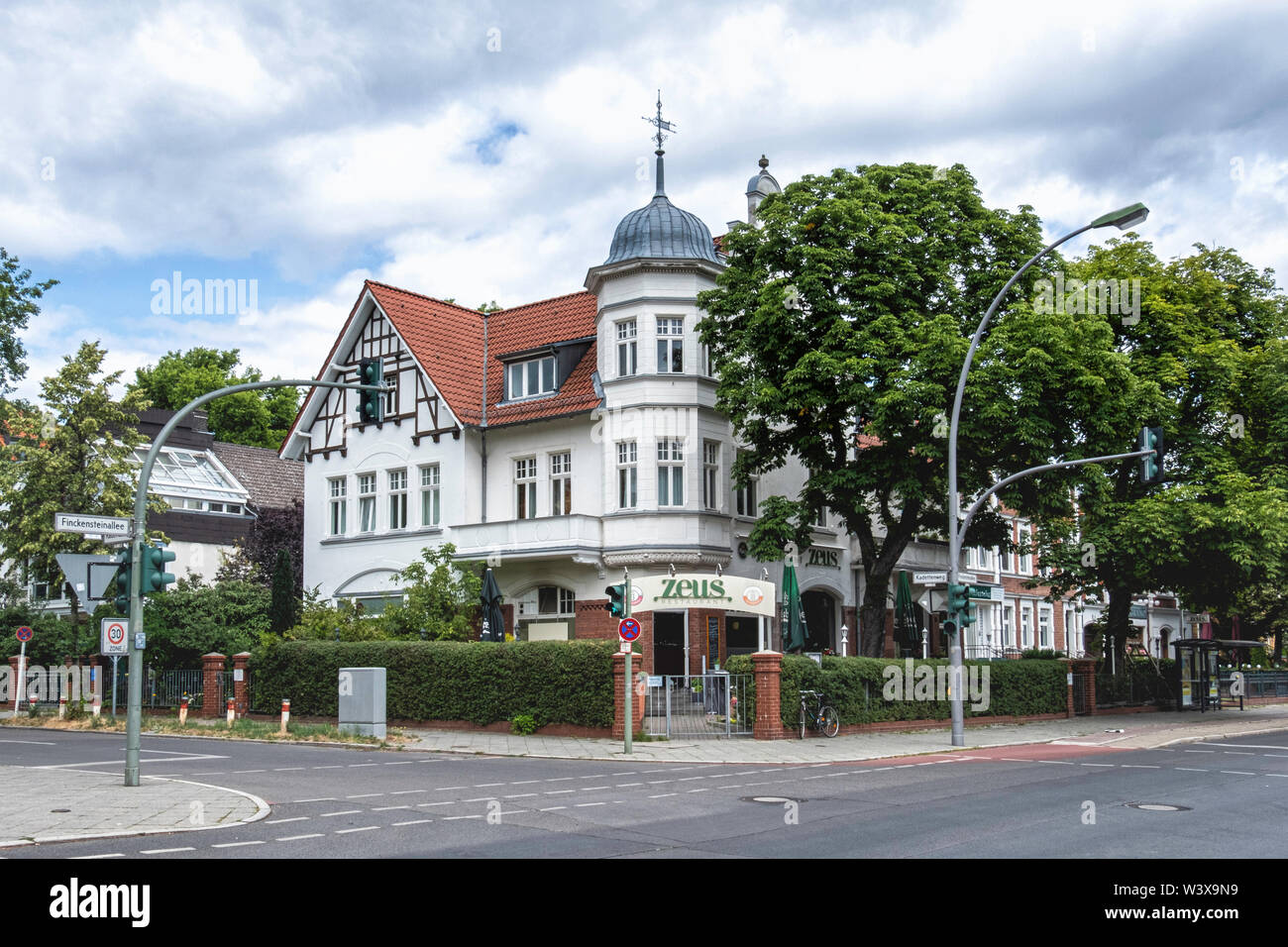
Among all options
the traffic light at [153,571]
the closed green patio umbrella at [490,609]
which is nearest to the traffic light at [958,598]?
the closed green patio umbrella at [490,609]

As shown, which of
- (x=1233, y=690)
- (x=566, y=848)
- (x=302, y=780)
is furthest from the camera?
(x=1233, y=690)

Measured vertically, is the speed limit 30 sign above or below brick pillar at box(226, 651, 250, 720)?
above

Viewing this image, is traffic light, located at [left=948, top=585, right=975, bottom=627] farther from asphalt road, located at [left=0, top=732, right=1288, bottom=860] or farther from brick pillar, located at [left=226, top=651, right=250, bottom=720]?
brick pillar, located at [left=226, top=651, right=250, bottom=720]

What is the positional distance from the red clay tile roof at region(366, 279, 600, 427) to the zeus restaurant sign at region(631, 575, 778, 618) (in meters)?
7.87

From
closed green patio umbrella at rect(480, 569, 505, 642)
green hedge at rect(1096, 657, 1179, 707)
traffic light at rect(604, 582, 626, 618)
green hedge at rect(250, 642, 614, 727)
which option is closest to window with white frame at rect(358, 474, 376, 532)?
green hedge at rect(250, 642, 614, 727)

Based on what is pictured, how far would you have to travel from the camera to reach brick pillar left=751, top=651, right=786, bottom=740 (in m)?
26.2

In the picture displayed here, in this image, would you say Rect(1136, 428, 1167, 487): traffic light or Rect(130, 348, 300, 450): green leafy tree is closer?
Rect(1136, 428, 1167, 487): traffic light

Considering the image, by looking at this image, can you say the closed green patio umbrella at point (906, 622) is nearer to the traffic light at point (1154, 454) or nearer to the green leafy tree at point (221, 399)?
the traffic light at point (1154, 454)

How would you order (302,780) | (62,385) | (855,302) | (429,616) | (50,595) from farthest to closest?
(50,595), (62,385), (429,616), (855,302), (302,780)

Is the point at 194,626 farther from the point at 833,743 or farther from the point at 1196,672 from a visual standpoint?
the point at 1196,672

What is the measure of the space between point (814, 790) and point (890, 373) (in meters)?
14.1
